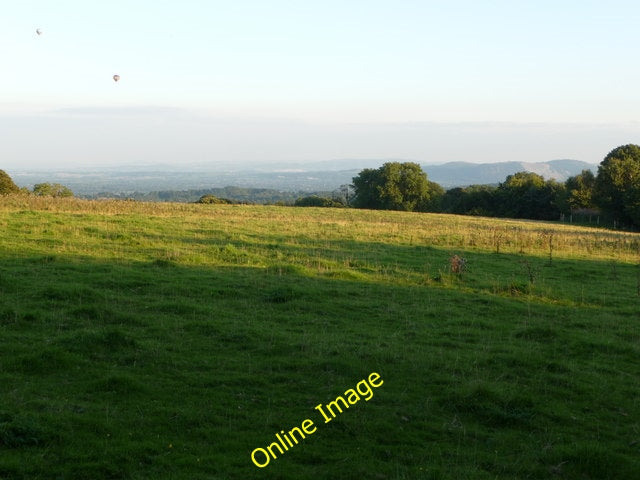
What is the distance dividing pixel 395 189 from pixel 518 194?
16.9 m

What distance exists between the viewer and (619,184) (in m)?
59.7

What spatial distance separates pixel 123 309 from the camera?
11.9m

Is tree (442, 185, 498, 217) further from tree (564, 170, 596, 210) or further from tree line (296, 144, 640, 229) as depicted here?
tree (564, 170, 596, 210)

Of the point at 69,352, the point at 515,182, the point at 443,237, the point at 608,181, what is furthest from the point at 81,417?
the point at 515,182

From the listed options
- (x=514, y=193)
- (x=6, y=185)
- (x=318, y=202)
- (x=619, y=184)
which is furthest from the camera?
(x=318, y=202)

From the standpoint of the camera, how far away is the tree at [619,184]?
57656 mm

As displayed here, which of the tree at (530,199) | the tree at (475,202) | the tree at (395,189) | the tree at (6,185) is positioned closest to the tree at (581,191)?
the tree at (530,199)

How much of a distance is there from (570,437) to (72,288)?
1006 centimetres

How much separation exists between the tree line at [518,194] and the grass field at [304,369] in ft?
157

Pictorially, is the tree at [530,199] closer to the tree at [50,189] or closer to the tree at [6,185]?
the tree at [50,189]

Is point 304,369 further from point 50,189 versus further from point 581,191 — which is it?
point 50,189

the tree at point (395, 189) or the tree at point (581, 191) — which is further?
the tree at point (395, 189)

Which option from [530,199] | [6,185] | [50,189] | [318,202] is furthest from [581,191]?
[6,185]

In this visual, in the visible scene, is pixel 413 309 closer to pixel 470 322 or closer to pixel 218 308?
pixel 470 322
